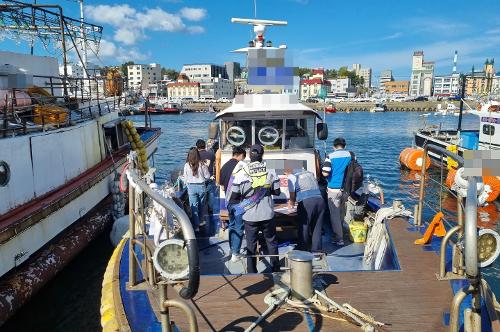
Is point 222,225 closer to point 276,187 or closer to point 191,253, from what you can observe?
point 276,187

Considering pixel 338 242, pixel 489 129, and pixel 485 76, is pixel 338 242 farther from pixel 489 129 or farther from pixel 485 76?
pixel 485 76

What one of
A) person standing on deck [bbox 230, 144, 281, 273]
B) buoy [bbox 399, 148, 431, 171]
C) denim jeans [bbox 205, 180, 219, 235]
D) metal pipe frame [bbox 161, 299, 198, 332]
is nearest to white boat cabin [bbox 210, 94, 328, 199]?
denim jeans [bbox 205, 180, 219, 235]

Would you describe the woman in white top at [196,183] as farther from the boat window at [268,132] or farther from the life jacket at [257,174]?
the life jacket at [257,174]

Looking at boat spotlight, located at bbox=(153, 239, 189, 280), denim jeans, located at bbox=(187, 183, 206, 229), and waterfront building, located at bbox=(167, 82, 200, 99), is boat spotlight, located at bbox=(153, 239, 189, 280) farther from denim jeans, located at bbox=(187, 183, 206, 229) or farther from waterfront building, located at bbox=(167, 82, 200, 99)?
waterfront building, located at bbox=(167, 82, 200, 99)

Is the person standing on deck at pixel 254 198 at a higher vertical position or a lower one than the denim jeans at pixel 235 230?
higher

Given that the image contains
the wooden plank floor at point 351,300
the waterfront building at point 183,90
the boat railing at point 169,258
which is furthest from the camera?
the waterfront building at point 183,90

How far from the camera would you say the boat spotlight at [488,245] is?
3.53 meters

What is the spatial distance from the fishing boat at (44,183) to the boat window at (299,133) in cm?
538

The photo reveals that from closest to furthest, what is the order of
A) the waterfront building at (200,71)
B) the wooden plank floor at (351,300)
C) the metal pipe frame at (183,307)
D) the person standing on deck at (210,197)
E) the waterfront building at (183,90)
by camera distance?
the metal pipe frame at (183,307) → the wooden plank floor at (351,300) → the person standing on deck at (210,197) → the waterfront building at (183,90) → the waterfront building at (200,71)

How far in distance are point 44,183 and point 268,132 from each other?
539 centimetres

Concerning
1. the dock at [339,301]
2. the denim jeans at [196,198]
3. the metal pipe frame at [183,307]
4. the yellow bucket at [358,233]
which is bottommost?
the yellow bucket at [358,233]

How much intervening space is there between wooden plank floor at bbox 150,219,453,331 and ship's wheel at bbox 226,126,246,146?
371 cm

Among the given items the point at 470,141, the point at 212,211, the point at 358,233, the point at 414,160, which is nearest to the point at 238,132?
the point at 212,211

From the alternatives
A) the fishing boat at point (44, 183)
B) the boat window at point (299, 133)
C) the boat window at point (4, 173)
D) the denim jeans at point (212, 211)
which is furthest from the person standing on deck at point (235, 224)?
the boat window at point (4, 173)
